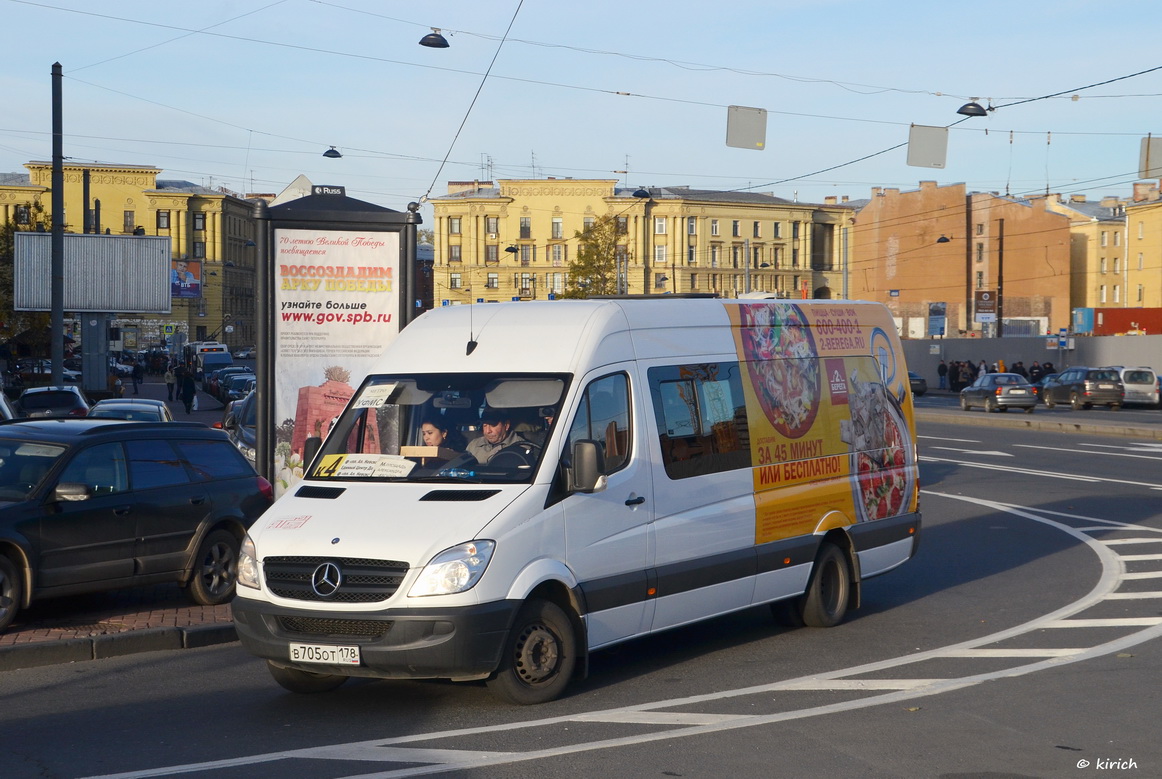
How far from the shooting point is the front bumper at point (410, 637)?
6.88 meters

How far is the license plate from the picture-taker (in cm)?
701

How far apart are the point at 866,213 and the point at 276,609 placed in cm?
9708

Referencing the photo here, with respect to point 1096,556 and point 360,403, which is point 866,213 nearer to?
point 1096,556

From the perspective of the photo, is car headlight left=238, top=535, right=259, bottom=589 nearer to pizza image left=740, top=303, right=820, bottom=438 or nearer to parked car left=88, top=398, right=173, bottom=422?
pizza image left=740, top=303, right=820, bottom=438

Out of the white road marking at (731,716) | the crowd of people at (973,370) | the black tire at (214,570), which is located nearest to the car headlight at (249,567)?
the white road marking at (731,716)

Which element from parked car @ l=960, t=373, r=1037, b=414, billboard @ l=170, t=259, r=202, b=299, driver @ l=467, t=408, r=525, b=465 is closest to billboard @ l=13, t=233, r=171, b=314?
billboard @ l=170, t=259, r=202, b=299

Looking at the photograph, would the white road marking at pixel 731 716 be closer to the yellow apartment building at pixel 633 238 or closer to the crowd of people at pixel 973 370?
the crowd of people at pixel 973 370

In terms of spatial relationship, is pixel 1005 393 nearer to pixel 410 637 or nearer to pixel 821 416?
pixel 821 416

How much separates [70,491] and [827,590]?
225 inches

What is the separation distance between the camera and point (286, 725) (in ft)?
23.3

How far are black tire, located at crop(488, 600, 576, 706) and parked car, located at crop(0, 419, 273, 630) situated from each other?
3.97m

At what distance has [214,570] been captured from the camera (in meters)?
10.8

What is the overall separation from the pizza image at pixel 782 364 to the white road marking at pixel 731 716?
196 centimetres

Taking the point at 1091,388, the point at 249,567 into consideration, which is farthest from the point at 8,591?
the point at 1091,388
